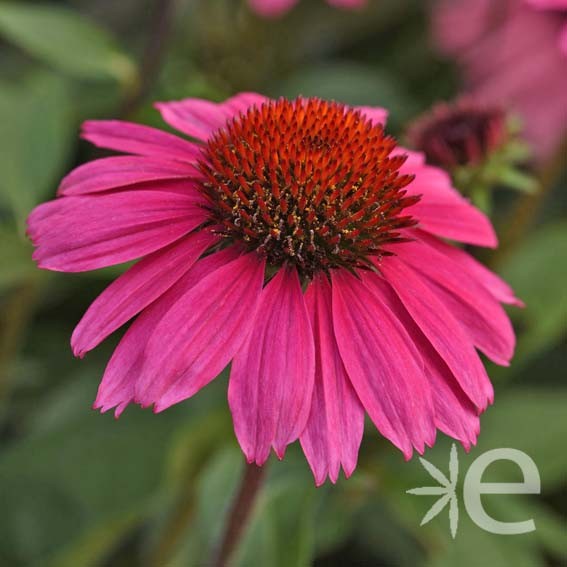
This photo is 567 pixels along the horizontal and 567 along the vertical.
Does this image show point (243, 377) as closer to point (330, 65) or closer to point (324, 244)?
point (324, 244)

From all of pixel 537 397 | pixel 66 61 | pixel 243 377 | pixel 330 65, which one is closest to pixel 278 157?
pixel 243 377

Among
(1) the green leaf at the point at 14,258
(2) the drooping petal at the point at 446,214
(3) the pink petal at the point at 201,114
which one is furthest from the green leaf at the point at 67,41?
(2) the drooping petal at the point at 446,214

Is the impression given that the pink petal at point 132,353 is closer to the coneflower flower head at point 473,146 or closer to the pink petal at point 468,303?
the pink petal at point 468,303

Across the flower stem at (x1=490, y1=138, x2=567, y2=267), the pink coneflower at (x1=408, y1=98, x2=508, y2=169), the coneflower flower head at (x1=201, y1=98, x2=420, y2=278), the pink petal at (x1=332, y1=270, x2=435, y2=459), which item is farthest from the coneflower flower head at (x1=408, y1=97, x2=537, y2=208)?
the pink petal at (x1=332, y1=270, x2=435, y2=459)

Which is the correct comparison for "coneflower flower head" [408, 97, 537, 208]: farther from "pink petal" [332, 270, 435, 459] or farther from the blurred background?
"pink petal" [332, 270, 435, 459]

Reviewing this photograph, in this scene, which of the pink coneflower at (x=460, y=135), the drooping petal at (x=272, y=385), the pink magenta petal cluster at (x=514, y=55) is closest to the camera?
the drooping petal at (x=272, y=385)

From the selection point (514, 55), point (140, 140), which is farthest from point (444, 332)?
point (514, 55)
